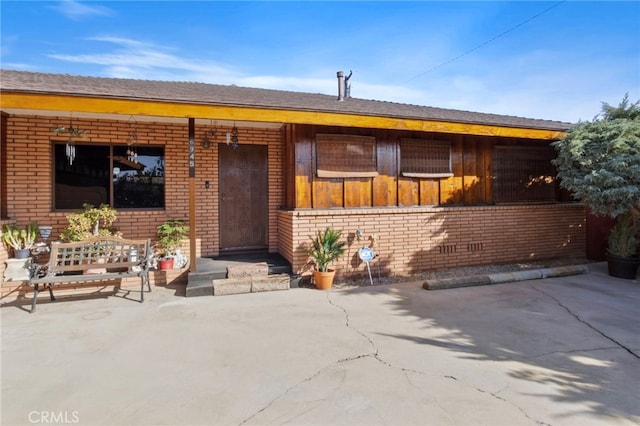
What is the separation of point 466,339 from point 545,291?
2914mm

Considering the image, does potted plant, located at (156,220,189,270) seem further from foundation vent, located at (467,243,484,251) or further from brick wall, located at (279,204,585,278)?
foundation vent, located at (467,243,484,251)

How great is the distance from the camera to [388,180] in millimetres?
6645

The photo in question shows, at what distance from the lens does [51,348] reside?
3279 millimetres

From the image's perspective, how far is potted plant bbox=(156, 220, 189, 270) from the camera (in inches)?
226

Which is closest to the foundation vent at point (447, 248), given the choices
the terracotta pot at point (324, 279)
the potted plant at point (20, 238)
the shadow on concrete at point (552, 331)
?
the shadow on concrete at point (552, 331)

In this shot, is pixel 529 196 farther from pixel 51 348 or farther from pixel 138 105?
pixel 51 348

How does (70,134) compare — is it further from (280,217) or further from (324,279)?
(324,279)

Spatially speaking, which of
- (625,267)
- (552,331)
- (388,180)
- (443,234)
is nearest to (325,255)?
(388,180)

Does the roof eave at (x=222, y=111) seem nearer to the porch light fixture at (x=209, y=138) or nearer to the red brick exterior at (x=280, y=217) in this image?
the porch light fixture at (x=209, y=138)

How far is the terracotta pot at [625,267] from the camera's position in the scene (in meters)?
6.15

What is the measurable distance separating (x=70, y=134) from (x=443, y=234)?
305 inches

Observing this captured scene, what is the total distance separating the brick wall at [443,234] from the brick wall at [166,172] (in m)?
1.36

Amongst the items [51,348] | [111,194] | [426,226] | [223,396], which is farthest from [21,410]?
[426,226]

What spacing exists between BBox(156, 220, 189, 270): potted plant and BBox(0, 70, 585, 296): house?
0.90ft
